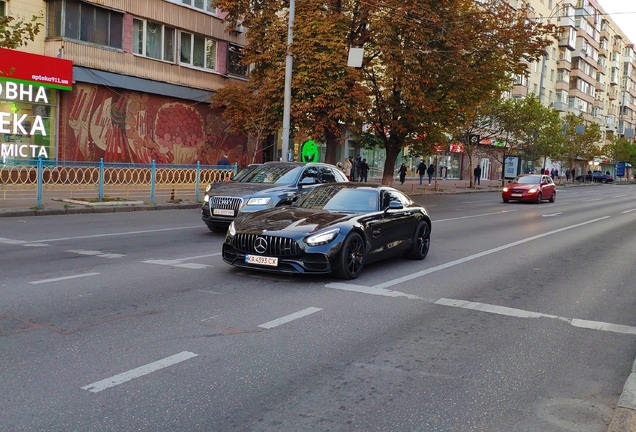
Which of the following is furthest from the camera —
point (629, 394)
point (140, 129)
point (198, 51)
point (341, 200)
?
point (198, 51)

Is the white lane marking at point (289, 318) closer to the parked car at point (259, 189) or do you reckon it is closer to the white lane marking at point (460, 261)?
the white lane marking at point (460, 261)

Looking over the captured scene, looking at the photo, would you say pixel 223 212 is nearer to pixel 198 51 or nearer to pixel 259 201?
pixel 259 201

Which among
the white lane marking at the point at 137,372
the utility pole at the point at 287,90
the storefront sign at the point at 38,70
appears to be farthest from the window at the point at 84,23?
the white lane marking at the point at 137,372

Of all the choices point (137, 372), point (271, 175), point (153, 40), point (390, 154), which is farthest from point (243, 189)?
point (390, 154)

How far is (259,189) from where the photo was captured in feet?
45.1

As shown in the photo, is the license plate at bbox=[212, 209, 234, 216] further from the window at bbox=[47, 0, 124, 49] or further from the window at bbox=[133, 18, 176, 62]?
the window at bbox=[133, 18, 176, 62]

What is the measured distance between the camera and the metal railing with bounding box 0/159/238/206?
1761 cm

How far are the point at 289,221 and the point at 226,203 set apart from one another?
480 cm

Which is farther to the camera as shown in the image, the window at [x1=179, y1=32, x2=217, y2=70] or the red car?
the red car

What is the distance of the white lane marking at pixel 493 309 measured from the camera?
6883 millimetres

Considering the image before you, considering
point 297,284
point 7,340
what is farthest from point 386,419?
point 297,284

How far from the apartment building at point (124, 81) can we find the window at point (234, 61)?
67 mm

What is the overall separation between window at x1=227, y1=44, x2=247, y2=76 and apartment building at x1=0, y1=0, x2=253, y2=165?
0.22ft

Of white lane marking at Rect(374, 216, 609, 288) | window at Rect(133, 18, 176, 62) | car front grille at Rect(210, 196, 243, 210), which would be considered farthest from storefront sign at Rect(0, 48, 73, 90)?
white lane marking at Rect(374, 216, 609, 288)
